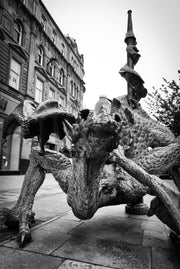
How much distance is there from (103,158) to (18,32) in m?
18.0

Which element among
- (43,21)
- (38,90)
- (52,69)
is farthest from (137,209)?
(43,21)

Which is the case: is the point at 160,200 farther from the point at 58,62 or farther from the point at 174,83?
the point at 58,62

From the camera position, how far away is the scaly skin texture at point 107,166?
3.77 feet

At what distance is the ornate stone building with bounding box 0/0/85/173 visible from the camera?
1445cm

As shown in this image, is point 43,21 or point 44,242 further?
point 43,21

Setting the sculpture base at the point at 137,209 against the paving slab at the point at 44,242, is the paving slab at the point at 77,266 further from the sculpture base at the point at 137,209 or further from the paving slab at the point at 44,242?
the sculpture base at the point at 137,209

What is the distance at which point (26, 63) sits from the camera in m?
17.0

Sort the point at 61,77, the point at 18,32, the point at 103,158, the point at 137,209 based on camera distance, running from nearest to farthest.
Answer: the point at 103,158
the point at 137,209
the point at 18,32
the point at 61,77

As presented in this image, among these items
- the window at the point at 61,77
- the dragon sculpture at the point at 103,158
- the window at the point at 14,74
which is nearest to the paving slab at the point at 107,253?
the dragon sculpture at the point at 103,158

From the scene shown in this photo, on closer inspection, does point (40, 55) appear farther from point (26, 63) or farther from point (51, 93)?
point (51, 93)

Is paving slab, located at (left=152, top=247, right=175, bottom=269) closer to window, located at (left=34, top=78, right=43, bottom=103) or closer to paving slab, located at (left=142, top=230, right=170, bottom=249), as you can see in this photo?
paving slab, located at (left=142, top=230, right=170, bottom=249)

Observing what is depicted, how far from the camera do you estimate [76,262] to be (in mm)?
1373

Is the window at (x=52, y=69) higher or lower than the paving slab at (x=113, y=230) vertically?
higher

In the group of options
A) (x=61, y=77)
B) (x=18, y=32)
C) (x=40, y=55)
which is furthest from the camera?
(x=61, y=77)
